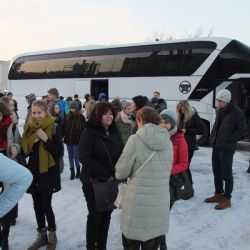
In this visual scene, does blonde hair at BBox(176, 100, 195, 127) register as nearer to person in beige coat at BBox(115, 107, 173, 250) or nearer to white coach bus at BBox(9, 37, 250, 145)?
person in beige coat at BBox(115, 107, 173, 250)

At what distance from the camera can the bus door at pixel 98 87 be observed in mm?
15203

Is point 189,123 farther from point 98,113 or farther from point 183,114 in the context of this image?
point 98,113

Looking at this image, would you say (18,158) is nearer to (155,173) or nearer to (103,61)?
(155,173)

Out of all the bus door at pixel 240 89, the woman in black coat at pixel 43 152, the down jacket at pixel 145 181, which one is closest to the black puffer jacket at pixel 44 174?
the woman in black coat at pixel 43 152

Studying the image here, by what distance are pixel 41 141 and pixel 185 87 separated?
369 inches

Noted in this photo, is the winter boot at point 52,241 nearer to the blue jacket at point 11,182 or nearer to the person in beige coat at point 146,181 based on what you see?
the person in beige coat at point 146,181

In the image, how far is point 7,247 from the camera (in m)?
4.04

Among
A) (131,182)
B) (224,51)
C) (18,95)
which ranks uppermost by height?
(224,51)

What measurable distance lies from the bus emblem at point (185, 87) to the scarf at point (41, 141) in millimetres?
9225

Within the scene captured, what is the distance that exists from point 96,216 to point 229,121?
2887mm

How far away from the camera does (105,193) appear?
3.56m

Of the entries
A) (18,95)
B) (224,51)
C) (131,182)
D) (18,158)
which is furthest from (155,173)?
(18,95)

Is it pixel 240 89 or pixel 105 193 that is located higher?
pixel 240 89

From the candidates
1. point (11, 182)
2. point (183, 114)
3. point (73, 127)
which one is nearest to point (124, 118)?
point (183, 114)
